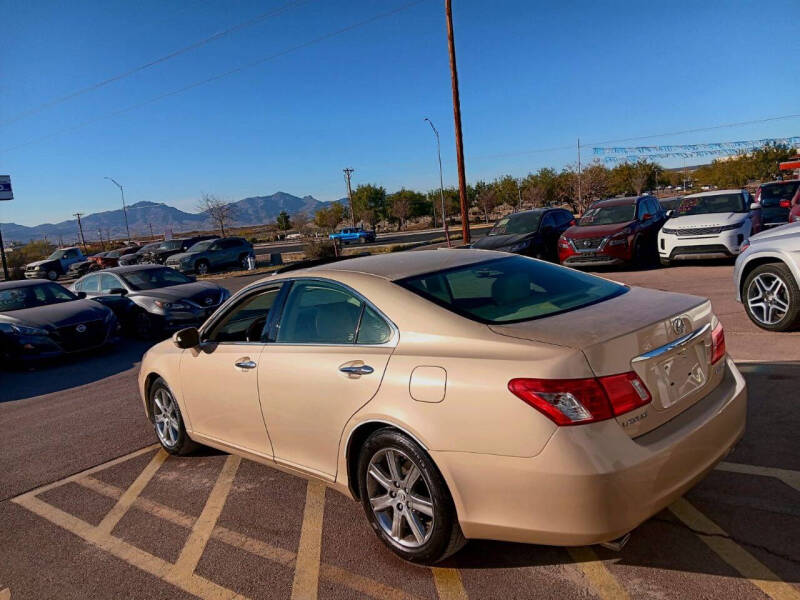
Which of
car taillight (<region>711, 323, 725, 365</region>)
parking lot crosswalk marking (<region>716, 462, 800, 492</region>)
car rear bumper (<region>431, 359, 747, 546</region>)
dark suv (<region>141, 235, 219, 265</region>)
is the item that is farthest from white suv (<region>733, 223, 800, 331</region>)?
dark suv (<region>141, 235, 219, 265</region>)

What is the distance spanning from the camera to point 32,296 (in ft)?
35.4

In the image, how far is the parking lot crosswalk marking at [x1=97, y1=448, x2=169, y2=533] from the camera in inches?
156

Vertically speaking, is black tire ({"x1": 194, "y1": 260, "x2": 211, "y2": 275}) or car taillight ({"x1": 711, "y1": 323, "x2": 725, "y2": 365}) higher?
car taillight ({"x1": 711, "y1": 323, "x2": 725, "y2": 365})

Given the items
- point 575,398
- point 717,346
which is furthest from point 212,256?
point 575,398

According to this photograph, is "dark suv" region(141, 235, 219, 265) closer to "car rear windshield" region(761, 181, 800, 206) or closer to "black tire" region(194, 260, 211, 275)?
"black tire" region(194, 260, 211, 275)

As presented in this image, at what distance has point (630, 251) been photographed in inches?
526

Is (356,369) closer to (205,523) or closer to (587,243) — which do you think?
(205,523)

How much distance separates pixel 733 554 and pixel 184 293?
10.6 meters

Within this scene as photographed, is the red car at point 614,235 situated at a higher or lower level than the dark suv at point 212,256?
higher

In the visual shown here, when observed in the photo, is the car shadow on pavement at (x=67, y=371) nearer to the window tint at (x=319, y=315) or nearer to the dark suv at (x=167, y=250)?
the window tint at (x=319, y=315)

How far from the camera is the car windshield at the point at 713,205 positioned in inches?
507

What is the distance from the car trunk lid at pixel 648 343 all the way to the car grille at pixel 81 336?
8.94m

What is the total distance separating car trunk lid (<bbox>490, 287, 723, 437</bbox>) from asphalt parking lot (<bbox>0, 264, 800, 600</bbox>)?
2.48 feet

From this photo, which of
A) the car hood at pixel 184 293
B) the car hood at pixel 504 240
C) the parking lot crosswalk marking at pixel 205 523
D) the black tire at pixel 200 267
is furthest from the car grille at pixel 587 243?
the black tire at pixel 200 267
